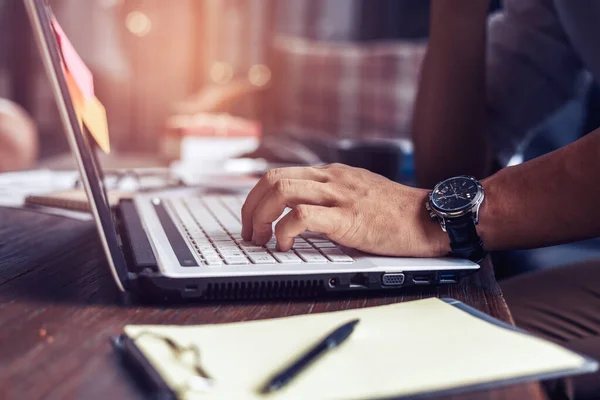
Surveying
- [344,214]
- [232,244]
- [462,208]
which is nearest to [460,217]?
[462,208]

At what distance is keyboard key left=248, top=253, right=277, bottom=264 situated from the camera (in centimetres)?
62

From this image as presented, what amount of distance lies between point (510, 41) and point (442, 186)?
730 millimetres

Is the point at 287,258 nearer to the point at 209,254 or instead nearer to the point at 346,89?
the point at 209,254

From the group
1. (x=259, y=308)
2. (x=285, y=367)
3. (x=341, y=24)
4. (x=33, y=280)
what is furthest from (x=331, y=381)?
(x=341, y=24)

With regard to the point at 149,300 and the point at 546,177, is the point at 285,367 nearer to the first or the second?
the point at 149,300

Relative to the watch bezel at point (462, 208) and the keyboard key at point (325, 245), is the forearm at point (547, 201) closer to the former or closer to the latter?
the watch bezel at point (462, 208)

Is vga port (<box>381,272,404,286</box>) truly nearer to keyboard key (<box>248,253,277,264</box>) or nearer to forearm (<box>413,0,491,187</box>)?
keyboard key (<box>248,253,277,264</box>)

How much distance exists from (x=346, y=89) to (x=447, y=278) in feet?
8.77

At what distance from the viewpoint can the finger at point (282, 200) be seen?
68 centimetres

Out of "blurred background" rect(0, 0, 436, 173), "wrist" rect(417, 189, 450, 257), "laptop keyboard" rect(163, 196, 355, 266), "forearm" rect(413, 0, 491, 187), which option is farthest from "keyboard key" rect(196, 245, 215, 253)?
"blurred background" rect(0, 0, 436, 173)

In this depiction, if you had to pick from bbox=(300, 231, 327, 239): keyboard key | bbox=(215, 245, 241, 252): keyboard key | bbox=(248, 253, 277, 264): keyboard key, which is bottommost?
bbox=(300, 231, 327, 239): keyboard key

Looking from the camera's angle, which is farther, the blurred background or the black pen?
the blurred background

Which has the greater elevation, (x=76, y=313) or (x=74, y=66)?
(x=74, y=66)

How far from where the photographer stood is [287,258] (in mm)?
644
